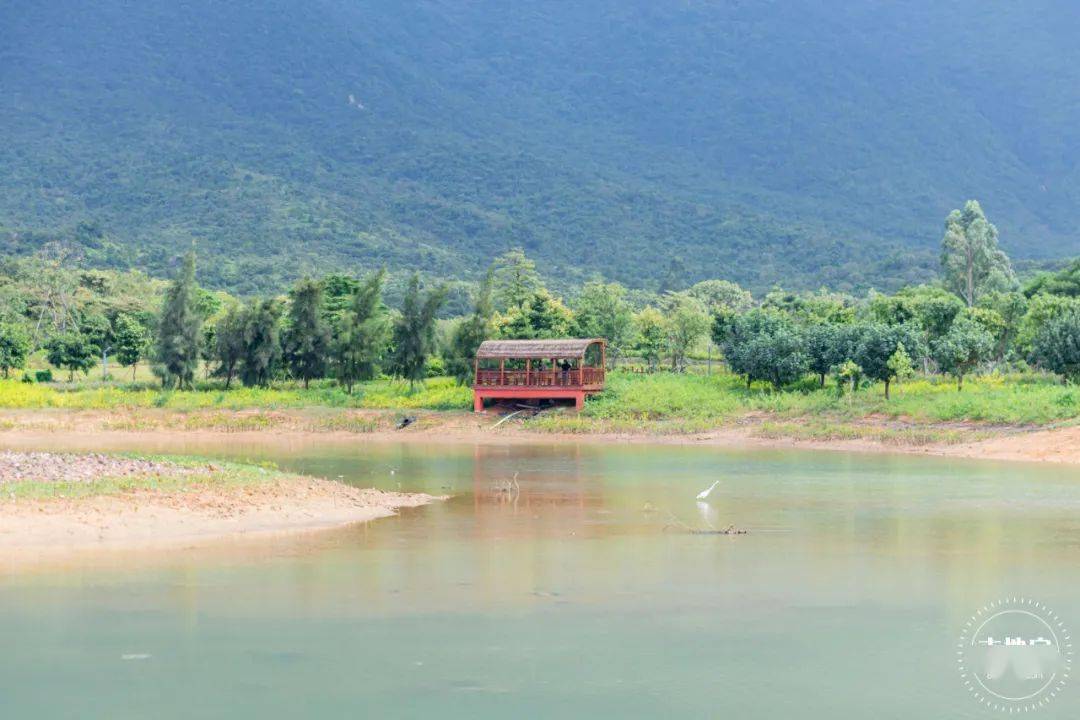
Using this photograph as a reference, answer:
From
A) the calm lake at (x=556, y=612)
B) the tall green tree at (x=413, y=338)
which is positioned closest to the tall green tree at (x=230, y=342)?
the tall green tree at (x=413, y=338)

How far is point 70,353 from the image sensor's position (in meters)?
63.1

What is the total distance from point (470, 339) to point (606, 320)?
10793 millimetres

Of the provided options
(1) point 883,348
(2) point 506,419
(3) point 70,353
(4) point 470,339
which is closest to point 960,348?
(1) point 883,348

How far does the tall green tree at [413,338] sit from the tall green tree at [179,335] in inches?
321

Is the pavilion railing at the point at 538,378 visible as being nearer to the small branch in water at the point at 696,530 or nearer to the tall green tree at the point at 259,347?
the tall green tree at the point at 259,347

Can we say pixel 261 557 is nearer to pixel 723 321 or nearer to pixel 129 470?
pixel 129 470

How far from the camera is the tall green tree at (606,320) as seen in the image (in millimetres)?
63844

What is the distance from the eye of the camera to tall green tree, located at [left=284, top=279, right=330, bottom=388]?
58125 mm

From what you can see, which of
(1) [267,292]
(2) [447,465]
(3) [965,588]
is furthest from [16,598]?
(1) [267,292]

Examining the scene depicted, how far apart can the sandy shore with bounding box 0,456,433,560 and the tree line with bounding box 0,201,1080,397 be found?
24611 millimetres

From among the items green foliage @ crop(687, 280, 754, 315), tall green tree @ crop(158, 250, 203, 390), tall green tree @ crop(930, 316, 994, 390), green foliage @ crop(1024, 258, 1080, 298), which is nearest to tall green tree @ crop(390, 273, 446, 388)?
tall green tree @ crop(158, 250, 203, 390)

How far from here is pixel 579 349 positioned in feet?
168

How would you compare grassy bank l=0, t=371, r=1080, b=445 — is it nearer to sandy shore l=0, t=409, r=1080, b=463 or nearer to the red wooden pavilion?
sandy shore l=0, t=409, r=1080, b=463

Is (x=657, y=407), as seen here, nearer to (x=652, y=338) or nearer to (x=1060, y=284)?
(x=652, y=338)
